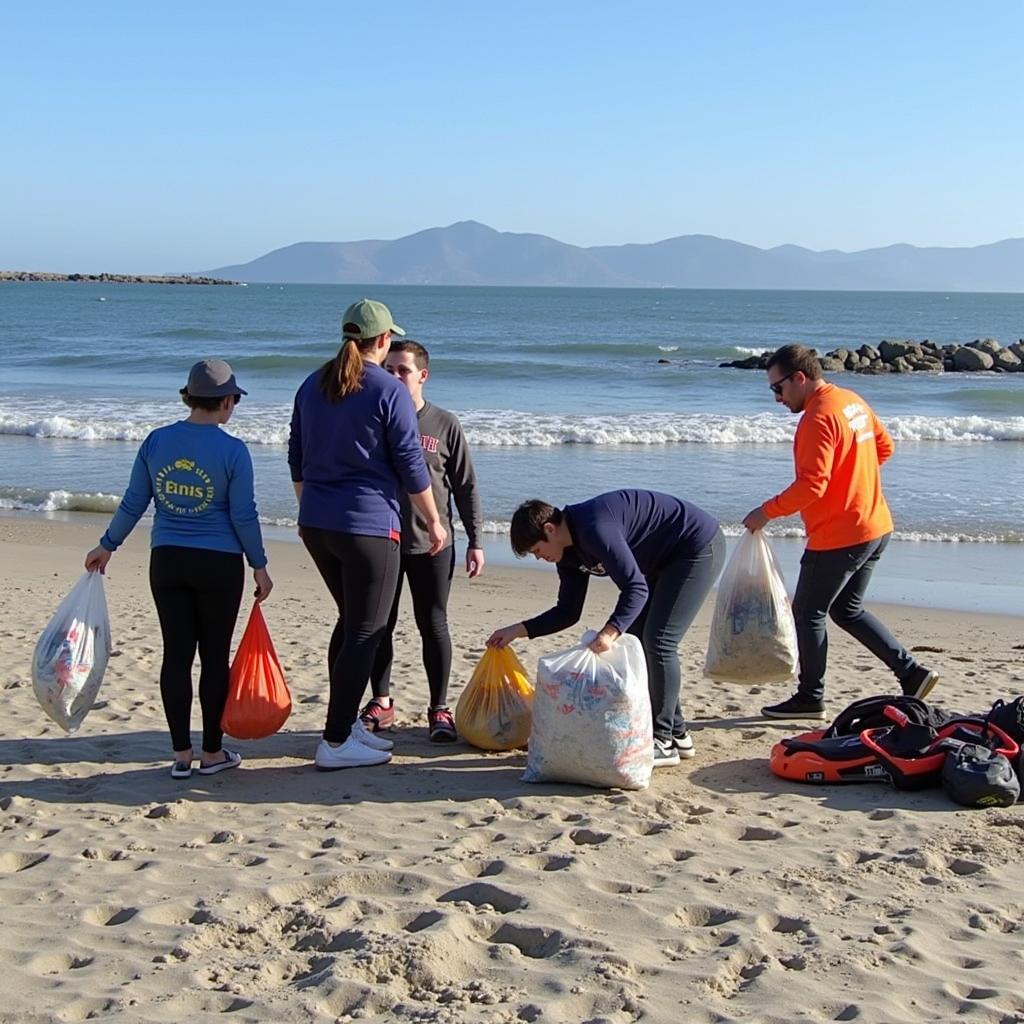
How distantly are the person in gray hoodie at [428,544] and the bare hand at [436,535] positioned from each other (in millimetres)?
41

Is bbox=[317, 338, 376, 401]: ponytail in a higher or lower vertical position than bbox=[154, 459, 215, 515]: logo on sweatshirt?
higher

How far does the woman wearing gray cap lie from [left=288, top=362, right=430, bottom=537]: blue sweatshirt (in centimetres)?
24

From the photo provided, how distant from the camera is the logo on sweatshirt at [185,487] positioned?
4574 millimetres

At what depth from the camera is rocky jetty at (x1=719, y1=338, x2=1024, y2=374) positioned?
37750mm

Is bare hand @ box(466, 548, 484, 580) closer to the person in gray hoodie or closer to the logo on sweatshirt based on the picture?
the person in gray hoodie

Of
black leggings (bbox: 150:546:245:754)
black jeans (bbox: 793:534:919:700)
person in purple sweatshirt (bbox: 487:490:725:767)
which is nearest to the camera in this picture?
person in purple sweatshirt (bbox: 487:490:725:767)

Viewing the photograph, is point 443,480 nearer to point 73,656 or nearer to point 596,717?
point 596,717

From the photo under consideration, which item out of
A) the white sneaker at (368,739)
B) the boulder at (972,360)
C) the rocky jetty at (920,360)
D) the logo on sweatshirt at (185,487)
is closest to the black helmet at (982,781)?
the white sneaker at (368,739)

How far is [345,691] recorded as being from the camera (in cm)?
490

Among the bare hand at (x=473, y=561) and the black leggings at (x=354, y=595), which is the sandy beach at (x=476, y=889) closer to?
the black leggings at (x=354, y=595)

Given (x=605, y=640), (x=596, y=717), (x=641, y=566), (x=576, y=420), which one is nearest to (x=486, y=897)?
(x=596, y=717)

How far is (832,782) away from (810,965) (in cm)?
162

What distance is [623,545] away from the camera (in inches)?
180

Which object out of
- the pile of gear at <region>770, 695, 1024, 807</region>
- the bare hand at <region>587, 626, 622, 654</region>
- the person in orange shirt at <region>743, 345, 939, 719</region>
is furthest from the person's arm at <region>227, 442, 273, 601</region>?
the pile of gear at <region>770, 695, 1024, 807</region>
